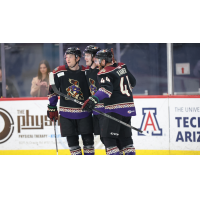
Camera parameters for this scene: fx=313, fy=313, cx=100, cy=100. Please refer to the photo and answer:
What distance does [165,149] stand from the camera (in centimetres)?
503

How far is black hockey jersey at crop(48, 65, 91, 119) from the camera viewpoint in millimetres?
3643

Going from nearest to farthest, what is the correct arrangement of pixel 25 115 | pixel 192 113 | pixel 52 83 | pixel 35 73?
pixel 52 83
pixel 192 113
pixel 25 115
pixel 35 73

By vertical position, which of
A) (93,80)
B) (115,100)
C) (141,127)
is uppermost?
(93,80)

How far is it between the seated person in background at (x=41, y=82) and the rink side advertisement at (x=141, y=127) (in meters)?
0.42

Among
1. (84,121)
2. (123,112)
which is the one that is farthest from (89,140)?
(123,112)

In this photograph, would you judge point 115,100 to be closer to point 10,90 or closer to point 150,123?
point 150,123

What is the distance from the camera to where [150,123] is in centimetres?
507

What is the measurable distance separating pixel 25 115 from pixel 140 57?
2.40 meters

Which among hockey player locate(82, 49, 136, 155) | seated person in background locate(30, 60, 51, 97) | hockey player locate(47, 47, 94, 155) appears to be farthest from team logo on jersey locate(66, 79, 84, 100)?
seated person in background locate(30, 60, 51, 97)

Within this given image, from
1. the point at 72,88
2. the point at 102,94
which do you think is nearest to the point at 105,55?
the point at 102,94

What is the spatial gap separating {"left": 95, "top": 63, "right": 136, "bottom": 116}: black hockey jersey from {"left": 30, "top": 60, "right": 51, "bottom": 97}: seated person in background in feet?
8.31

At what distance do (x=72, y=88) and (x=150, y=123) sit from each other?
190 cm

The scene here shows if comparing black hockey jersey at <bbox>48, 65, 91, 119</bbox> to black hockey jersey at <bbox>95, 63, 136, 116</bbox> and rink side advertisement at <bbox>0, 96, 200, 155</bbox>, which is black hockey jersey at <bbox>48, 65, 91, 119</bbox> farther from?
rink side advertisement at <bbox>0, 96, 200, 155</bbox>

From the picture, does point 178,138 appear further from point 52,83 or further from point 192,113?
point 52,83
